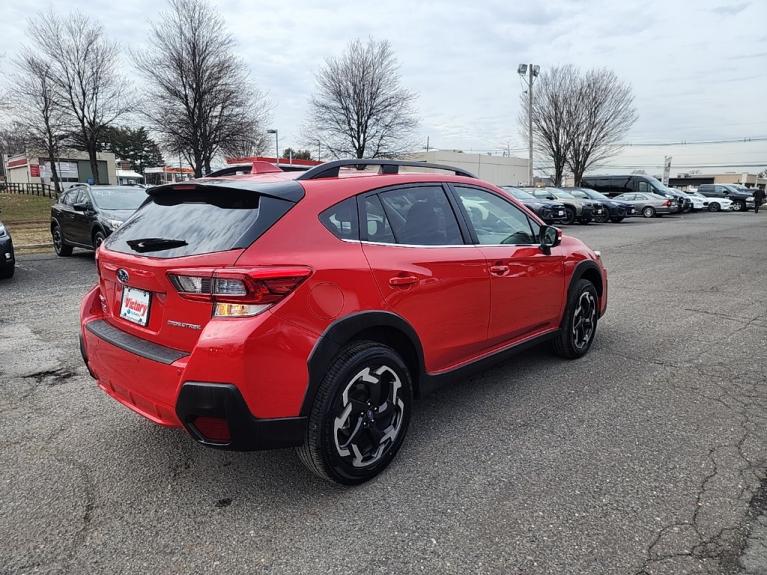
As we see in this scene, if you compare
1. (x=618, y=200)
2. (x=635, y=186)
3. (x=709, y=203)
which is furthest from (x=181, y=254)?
(x=709, y=203)

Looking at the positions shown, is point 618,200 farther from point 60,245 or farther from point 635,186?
point 60,245

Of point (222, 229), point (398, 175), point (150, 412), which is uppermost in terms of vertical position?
point (398, 175)

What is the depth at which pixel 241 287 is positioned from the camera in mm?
2338

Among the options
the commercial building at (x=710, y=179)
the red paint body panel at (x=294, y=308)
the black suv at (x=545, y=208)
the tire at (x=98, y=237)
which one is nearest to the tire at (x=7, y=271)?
the tire at (x=98, y=237)

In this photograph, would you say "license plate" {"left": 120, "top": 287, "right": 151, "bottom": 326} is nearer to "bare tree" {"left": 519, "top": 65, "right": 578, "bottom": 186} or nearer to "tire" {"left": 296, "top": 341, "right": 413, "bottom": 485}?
"tire" {"left": 296, "top": 341, "right": 413, "bottom": 485}

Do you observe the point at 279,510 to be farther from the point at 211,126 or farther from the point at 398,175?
the point at 211,126

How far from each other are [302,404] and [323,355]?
241 mm

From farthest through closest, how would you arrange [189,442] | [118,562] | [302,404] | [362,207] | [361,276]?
[189,442]
[362,207]
[361,276]
[302,404]
[118,562]

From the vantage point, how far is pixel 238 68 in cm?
2809

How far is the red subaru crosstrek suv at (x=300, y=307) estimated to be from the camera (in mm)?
2348

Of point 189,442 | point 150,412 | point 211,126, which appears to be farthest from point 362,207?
point 211,126

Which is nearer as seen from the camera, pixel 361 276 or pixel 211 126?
pixel 361 276

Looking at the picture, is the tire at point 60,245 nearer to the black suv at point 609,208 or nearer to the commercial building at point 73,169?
the black suv at point 609,208

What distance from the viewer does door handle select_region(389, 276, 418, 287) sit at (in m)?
2.84
